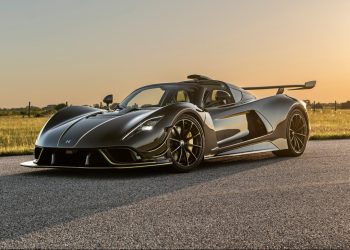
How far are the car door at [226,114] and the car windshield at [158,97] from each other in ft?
1.05

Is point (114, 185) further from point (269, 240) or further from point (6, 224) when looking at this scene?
point (269, 240)

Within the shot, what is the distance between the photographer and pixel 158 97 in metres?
8.73

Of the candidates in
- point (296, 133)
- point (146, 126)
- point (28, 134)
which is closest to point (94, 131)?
point (146, 126)

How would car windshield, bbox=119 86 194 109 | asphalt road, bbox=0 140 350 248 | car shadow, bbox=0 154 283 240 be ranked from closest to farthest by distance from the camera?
asphalt road, bbox=0 140 350 248
car shadow, bbox=0 154 283 240
car windshield, bbox=119 86 194 109

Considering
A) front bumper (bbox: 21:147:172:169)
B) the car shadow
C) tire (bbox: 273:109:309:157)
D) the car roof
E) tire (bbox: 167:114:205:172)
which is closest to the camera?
the car shadow

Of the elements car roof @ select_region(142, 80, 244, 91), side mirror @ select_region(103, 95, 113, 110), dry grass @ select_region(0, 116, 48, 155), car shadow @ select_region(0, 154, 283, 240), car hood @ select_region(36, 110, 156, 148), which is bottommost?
dry grass @ select_region(0, 116, 48, 155)

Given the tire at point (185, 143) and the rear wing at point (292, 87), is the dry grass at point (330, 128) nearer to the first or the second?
the rear wing at point (292, 87)

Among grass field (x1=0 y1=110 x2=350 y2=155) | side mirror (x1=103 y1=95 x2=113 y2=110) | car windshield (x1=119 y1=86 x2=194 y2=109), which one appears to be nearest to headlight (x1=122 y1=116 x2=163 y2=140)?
car windshield (x1=119 y1=86 x2=194 y2=109)

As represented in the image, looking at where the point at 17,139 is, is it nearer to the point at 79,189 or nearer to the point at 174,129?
the point at 174,129

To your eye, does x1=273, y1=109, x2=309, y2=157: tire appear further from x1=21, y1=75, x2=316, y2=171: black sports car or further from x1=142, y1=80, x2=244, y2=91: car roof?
x1=142, y1=80, x2=244, y2=91: car roof

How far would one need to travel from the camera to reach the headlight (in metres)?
7.37

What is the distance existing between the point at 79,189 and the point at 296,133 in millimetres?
4622

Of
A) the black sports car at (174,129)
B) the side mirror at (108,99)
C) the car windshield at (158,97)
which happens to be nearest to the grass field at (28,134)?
the side mirror at (108,99)

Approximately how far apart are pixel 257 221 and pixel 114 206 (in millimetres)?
1367
